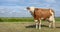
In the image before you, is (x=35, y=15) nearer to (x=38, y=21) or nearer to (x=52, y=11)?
(x=38, y=21)

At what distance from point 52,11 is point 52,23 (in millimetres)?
1737

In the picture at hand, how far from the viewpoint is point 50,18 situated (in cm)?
2478

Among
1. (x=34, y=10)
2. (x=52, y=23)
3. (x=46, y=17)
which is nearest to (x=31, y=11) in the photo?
(x=34, y=10)

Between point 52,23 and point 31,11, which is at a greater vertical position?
point 31,11

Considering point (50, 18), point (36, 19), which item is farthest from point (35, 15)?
point (50, 18)

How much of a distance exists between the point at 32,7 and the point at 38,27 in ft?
8.05

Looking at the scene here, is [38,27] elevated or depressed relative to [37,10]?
depressed

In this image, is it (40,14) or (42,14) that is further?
(42,14)

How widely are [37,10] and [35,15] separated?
662 millimetres

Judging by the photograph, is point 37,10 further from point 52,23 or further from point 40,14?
point 52,23

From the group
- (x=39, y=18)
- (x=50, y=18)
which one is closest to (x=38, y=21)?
(x=39, y=18)

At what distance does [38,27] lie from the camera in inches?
956

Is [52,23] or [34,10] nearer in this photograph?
[34,10]

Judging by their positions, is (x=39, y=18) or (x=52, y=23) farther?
(x=52, y=23)
